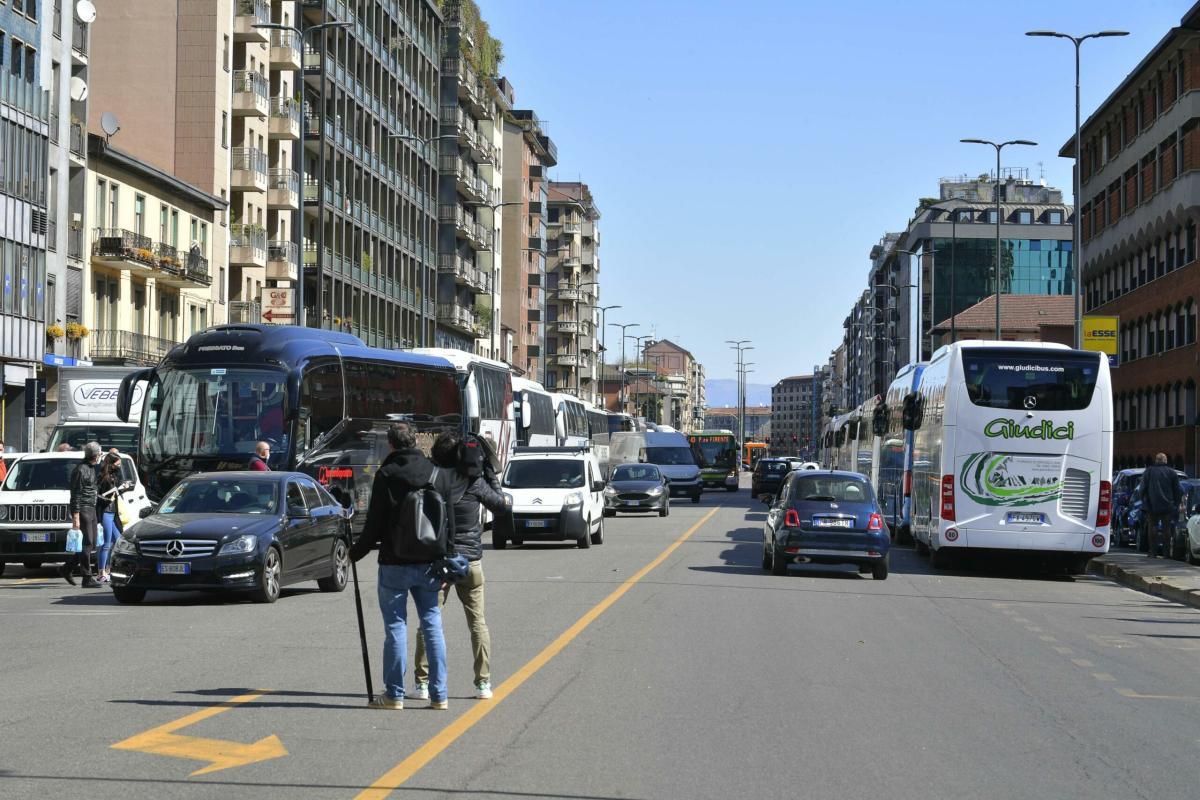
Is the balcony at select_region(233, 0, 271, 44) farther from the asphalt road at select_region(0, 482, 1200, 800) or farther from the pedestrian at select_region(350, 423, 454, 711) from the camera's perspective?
the pedestrian at select_region(350, 423, 454, 711)

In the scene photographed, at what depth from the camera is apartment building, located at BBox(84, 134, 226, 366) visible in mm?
55469

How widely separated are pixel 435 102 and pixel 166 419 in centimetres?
7665

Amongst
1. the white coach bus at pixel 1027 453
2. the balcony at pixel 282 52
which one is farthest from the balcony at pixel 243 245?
the white coach bus at pixel 1027 453

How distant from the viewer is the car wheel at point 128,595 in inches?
774

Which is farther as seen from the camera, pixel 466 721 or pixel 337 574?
pixel 337 574

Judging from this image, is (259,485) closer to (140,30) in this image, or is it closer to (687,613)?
(687,613)

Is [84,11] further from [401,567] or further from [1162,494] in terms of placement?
[401,567]

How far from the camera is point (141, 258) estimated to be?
5616cm

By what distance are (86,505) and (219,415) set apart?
638cm

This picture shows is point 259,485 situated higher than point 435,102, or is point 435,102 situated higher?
point 435,102

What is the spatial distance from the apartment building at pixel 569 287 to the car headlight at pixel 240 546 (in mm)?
129574

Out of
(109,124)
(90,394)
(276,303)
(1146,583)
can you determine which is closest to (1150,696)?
(1146,583)

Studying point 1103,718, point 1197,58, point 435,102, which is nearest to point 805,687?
point 1103,718

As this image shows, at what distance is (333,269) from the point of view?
8156 centimetres
